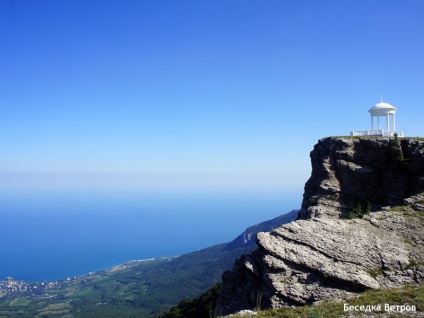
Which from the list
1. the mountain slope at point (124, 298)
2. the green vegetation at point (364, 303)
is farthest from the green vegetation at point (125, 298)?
the green vegetation at point (364, 303)

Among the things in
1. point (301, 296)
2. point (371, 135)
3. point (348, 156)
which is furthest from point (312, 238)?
point (371, 135)

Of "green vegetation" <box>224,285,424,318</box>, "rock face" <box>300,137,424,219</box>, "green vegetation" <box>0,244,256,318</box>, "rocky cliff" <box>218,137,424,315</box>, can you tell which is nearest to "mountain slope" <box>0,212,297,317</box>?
"green vegetation" <box>0,244,256,318</box>

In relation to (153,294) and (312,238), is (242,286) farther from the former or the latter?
(153,294)

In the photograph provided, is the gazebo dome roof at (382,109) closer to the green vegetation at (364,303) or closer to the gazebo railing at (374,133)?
the gazebo railing at (374,133)

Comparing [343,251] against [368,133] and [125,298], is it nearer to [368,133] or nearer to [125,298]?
[368,133]

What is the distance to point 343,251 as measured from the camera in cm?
1884

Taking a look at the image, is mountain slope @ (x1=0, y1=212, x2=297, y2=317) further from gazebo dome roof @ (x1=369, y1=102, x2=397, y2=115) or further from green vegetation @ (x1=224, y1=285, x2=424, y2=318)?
green vegetation @ (x1=224, y1=285, x2=424, y2=318)

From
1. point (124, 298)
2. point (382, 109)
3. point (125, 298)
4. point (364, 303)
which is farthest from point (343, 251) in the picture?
point (124, 298)

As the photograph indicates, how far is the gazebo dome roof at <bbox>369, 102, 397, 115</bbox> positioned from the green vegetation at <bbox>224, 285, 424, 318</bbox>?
26.0 metres

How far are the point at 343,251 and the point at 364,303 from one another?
199 inches

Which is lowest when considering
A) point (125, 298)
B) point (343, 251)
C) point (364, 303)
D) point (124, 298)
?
point (124, 298)

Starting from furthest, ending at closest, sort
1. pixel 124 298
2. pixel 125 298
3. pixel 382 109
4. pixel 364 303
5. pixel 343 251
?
pixel 124 298 < pixel 125 298 < pixel 382 109 < pixel 343 251 < pixel 364 303

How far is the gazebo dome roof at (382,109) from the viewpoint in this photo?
36.1 meters

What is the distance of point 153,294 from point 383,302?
585 ft
